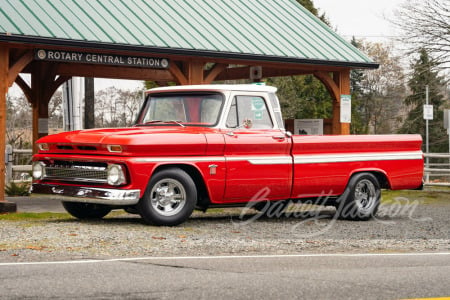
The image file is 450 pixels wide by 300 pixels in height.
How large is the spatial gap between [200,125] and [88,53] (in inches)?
167

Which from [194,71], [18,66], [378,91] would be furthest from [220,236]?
[378,91]

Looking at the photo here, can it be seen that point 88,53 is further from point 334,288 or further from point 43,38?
point 334,288

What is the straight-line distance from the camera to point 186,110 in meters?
12.3

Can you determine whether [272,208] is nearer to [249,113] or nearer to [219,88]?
[249,113]

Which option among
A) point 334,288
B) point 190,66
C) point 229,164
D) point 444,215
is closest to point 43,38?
point 190,66

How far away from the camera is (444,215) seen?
601 inches

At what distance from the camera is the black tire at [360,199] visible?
13414 mm

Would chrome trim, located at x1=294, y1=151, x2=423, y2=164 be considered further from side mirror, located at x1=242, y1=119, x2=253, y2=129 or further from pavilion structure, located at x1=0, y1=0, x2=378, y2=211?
pavilion structure, located at x1=0, y1=0, x2=378, y2=211

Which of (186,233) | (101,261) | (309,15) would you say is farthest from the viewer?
(309,15)

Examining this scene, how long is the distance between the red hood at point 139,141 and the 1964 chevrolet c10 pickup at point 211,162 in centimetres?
2

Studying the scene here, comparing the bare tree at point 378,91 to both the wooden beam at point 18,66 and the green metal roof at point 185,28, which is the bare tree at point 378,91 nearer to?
the green metal roof at point 185,28

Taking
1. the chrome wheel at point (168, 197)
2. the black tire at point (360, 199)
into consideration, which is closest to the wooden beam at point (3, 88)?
the chrome wheel at point (168, 197)

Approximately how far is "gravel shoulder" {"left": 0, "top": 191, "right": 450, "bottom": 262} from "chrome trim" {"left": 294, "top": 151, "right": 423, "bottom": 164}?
3.37 ft

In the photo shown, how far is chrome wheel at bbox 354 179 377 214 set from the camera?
1362 cm
